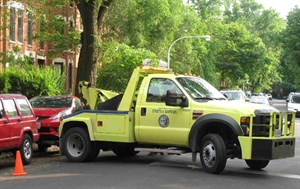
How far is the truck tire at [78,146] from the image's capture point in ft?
42.5

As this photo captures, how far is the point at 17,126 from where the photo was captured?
1230 cm

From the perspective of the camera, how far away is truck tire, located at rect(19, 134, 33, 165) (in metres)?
12.5

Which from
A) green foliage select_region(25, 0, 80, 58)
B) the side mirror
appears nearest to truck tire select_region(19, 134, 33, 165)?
the side mirror

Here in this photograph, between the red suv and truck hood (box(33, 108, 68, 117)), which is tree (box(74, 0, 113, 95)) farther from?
the red suv

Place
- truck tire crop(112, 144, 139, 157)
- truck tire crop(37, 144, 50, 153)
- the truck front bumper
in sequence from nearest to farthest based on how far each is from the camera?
the truck front bumper < truck tire crop(112, 144, 139, 157) < truck tire crop(37, 144, 50, 153)

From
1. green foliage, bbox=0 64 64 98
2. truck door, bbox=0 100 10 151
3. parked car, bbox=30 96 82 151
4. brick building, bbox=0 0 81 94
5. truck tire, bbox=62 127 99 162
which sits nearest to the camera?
truck door, bbox=0 100 10 151

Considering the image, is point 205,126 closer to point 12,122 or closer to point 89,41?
point 12,122

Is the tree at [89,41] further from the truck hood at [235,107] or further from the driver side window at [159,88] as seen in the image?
the truck hood at [235,107]

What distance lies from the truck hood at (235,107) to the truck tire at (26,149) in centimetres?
427

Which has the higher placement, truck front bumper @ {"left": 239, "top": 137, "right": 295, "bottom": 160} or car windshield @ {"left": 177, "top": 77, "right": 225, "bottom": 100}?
car windshield @ {"left": 177, "top": 77, "right": 225, "bottom": 100}

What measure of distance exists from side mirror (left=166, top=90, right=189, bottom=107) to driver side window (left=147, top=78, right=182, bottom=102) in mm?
486

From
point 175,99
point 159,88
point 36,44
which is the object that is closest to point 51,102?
point 159,88

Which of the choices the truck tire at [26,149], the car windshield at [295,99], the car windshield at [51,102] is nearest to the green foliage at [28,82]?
the car windshield at [51,102]

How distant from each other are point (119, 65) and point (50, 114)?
12.1 meters
